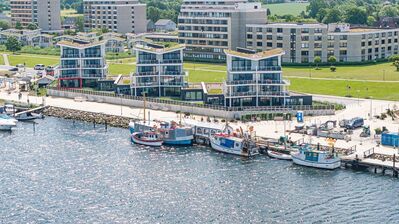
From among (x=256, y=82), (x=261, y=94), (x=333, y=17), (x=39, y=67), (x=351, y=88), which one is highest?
(x=333, y=17)

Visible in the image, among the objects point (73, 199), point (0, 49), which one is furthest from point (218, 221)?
point (0, 49)

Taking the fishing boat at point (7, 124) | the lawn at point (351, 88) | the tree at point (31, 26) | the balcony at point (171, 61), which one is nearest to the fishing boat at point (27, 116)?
the fishing boat at point (7, 124)

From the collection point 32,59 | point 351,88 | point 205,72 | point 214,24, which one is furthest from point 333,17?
point 351,88

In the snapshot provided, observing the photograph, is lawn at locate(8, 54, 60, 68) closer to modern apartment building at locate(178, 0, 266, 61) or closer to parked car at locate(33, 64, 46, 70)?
parked car at locate(33, 64, 46, 70)

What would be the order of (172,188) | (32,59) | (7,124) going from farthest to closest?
(32,59)
(7,124)
(172,188)

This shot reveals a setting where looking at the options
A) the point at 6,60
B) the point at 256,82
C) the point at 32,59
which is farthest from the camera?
the point at 32,59

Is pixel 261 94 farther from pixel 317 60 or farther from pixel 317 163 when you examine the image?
pixel 317 60

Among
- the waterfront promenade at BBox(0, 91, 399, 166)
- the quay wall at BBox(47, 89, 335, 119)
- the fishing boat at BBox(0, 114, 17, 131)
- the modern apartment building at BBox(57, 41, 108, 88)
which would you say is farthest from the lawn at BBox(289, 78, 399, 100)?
the fishing boat at BBox(0, 114, 17, 131)
